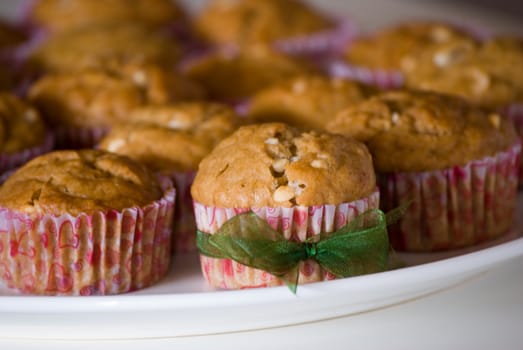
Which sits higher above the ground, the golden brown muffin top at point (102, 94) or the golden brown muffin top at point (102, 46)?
the golden brown muffin top at point (102, 94)

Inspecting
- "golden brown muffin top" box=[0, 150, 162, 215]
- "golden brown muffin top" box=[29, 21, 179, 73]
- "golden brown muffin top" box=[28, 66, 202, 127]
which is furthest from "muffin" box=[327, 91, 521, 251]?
"golden brown muffin top" box=[29, 21, 179, 73]

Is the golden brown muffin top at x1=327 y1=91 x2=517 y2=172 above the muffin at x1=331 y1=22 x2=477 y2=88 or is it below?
above

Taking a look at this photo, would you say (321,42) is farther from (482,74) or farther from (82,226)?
(82,226)

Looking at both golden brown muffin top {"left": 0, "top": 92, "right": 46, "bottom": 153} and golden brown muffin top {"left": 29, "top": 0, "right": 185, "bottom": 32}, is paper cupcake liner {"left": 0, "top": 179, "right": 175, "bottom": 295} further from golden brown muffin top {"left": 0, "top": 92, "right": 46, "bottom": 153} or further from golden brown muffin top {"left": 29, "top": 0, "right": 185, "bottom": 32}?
golden brown muffin top {"left": 29, "top": 0, "right": 185, "bottom": 32}

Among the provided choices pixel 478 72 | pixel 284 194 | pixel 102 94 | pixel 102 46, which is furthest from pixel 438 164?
pixel 102 46

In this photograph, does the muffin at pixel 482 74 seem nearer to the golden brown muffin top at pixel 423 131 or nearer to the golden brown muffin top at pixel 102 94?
the golden brown muffin top at pixel 423 131

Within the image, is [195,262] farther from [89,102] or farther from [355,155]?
[89,102]

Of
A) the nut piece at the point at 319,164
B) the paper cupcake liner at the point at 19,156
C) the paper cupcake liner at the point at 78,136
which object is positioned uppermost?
the nut piece at the point at 319,164

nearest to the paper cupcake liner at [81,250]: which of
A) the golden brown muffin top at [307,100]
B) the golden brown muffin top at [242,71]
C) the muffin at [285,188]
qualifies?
the muffin at [285,188]
